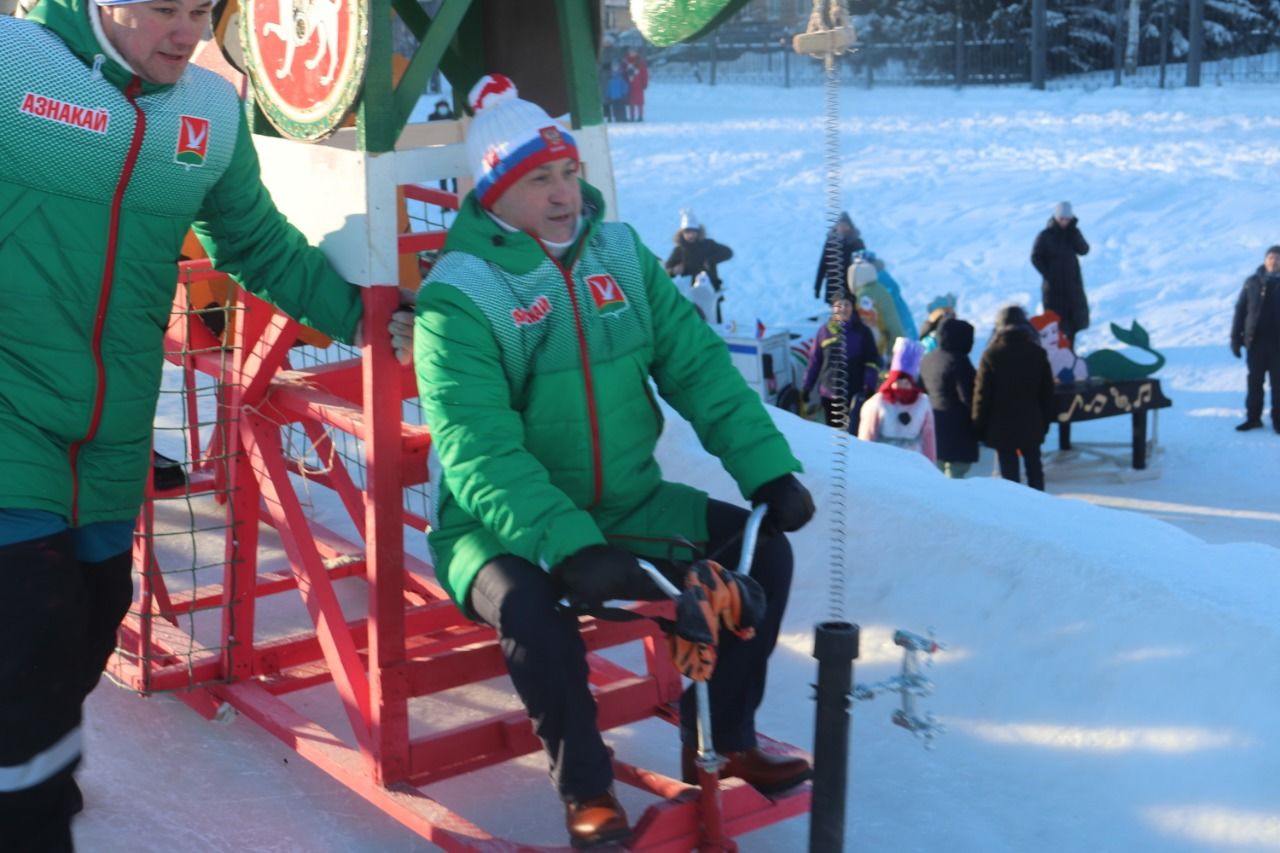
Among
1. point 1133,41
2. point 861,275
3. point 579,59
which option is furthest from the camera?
point 1133,41

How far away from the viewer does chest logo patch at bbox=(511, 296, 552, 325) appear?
280cm

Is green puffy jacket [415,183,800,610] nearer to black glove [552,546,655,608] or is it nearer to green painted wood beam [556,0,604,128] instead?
black glove [552,546,655,608]

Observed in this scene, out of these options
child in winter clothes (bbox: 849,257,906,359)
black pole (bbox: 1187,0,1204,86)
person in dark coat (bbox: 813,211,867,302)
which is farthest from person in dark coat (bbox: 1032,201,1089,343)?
black pole (bbox: 1187,0,1204,86)

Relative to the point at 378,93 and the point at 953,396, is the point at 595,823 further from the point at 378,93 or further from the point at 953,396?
the point at 953,396

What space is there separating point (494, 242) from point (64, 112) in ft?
2.52

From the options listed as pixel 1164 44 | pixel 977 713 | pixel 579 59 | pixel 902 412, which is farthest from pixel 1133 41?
pixel 579 59

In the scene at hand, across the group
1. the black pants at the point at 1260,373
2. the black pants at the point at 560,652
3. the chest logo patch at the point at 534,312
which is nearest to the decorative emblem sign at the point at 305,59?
the chest logo patch at the point at 534,312

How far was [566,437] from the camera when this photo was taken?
2854mm

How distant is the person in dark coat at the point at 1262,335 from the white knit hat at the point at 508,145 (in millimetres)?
8311

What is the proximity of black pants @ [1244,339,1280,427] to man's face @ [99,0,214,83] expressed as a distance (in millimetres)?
8808

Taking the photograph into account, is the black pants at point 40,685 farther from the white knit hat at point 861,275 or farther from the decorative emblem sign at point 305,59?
the white knit hat at point 861,275

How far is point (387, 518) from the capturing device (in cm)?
315

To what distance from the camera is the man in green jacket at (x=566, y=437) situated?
2.69 metres

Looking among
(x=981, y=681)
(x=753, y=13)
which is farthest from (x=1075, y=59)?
(x=981, y=681)
